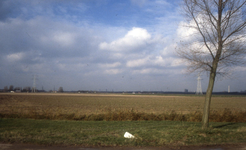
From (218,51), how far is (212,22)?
72.4 inches

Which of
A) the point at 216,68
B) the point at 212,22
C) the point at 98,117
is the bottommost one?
the point at 98,117

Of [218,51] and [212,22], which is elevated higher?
[212,22]

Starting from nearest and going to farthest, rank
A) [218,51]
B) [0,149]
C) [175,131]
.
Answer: [0,149] < [175,131] < [218,51]

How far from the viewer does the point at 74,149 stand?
7.90 metres

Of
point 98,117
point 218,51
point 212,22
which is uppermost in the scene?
point 212,22

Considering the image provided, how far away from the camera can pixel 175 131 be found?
10.7 m

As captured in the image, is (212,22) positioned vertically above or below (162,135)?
above

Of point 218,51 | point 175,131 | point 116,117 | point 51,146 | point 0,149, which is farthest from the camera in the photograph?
point 116,117

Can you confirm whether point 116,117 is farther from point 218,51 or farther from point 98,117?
point 218,51

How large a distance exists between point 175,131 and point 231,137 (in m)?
2.78

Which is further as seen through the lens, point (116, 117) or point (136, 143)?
point (116, 117)

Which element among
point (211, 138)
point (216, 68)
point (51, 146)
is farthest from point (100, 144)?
point (216, 68)

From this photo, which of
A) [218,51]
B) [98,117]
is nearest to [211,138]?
[218,51]

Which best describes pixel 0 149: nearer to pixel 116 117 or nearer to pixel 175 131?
pixel 175 131
